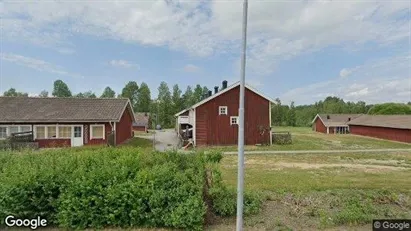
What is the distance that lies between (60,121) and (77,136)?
189 cm

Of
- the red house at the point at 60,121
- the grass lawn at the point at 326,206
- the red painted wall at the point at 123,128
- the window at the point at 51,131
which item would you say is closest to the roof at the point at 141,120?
the red painted wall at the point at 123,128

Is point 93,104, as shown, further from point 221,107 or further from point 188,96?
point 188,96

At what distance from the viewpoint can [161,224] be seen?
19.4 feet

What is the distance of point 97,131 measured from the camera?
80.5 ft

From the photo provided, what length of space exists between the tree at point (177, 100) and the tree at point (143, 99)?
8.84m

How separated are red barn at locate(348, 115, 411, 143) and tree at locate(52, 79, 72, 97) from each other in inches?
3606

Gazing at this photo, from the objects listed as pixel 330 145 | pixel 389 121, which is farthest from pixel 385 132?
pixel 330 145

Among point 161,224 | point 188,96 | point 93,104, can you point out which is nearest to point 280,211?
point 161,224

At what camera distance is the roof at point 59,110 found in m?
23.5

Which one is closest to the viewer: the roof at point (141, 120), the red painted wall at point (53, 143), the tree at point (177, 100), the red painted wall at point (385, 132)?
the red painted wall at point (53, 143)

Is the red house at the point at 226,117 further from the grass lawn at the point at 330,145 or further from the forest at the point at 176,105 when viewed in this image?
the forest at the point at 176,105

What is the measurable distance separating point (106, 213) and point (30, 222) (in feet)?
5.49

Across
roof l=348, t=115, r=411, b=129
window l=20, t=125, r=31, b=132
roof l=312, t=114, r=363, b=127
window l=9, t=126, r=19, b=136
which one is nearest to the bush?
window l=20, t=125, r=31, b=132

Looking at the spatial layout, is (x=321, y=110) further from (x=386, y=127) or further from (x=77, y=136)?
(x=77, y=136)
